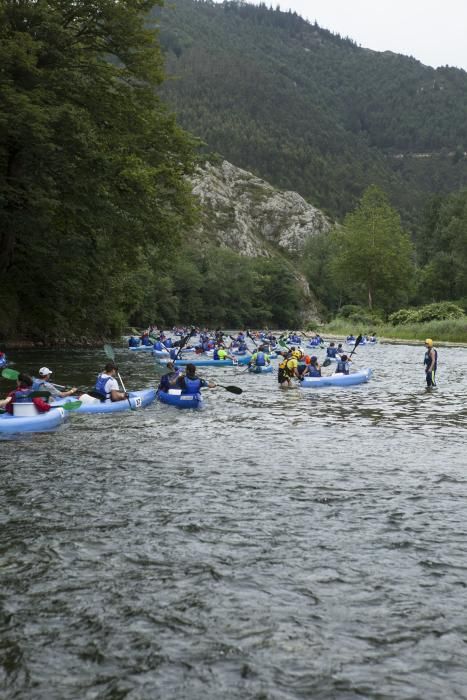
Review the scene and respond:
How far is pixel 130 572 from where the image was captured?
261 inches

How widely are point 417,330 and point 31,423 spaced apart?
56.2 m

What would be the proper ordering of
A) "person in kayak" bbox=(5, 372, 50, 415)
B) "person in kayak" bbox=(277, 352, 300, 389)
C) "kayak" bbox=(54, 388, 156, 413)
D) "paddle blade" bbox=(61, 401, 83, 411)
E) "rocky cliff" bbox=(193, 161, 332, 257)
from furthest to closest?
"rocky cliff" bbox=(193, 161, 332, 257) → "person in kayak" bbox=(277, 352, 300, 389) → "kayak" bbox=(54, 388, 156, 413) → "paddle blade" bbox=(61, 401, 83, 411) → "person in kayak" bbox=(5, 372, 50, 415)

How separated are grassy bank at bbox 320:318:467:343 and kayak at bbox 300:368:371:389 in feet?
117

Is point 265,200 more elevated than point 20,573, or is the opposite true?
point 265,200

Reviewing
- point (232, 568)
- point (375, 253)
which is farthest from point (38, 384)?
point (375, 253)

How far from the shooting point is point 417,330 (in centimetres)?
6575

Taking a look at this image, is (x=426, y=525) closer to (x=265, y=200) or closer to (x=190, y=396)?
(x=190, y=396)

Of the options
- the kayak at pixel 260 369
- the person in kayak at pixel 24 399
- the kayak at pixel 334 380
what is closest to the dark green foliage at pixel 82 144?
the kayak at pixel 260 369

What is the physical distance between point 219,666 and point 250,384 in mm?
20314

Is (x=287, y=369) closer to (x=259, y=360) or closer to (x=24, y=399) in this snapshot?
(x=259, y=360)

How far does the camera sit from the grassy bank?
59156mm

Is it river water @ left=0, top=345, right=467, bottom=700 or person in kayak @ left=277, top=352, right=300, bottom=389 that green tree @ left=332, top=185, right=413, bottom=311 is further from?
river water @ left=0, top=345, right=467, bottom=700

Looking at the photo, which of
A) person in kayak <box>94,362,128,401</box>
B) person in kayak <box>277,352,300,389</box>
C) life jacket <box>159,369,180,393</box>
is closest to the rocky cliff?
person in kayak <box>277,352,300,389</box>

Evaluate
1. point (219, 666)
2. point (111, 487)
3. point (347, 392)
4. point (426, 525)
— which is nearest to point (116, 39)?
point (347, 392)
